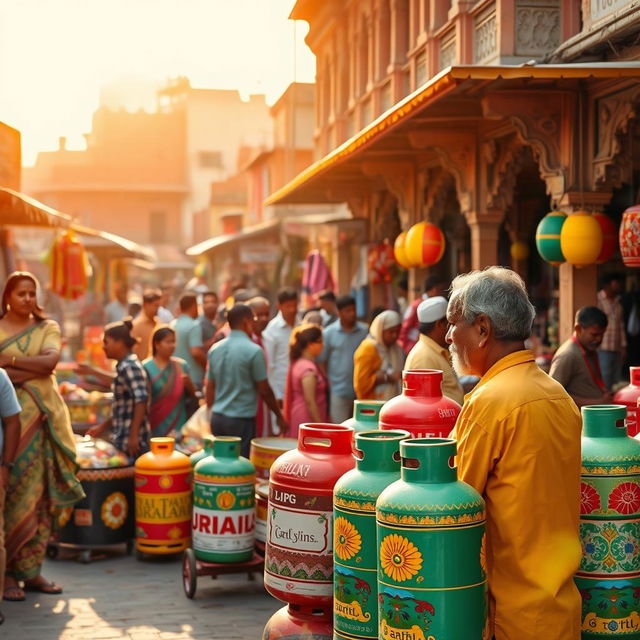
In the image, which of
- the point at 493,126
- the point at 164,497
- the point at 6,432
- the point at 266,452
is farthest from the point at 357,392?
the point at 493,126

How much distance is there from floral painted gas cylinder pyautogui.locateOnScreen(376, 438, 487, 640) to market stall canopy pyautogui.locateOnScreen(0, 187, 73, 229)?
8049mm

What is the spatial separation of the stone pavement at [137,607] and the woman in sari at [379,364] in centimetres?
197

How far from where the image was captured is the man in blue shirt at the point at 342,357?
33.9 feet

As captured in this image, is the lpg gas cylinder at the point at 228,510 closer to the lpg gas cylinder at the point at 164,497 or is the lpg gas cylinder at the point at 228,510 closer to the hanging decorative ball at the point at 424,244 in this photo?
the lpg gas cylinder at the point at 164,497

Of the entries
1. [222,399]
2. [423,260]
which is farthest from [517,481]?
[423,260]

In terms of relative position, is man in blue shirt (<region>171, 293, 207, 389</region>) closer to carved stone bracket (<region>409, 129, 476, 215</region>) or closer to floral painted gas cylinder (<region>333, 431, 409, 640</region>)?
Answer: carved stone bracket (<region>409, 129, 476, 215</region>)

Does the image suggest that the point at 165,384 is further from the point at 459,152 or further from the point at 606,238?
the point at 459,152

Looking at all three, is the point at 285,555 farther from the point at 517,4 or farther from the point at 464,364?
the point at 517,4

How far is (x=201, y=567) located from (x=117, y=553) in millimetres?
1715

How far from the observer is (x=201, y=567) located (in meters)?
6.90

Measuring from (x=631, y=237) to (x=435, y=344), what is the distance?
7.58ft

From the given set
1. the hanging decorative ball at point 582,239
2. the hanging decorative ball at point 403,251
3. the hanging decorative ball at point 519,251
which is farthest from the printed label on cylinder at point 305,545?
→ the hanging decorative ball at point 519,251

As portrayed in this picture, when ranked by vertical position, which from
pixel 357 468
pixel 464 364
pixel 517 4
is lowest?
pixel 357 468

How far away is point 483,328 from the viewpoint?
3459 millimetres
